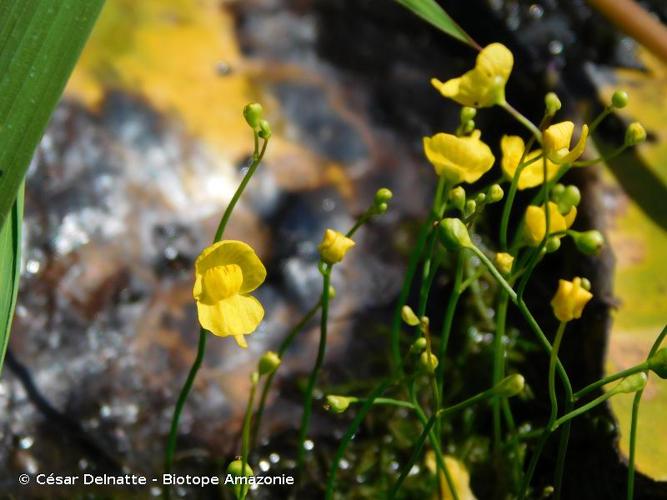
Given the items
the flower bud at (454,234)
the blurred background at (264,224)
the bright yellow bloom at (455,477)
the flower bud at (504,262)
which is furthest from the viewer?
the blurred background at (264,224)

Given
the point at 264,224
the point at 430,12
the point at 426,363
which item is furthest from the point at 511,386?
the point at 264,224

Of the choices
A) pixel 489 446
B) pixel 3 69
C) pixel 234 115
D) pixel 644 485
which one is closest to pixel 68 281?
pixel 234 115

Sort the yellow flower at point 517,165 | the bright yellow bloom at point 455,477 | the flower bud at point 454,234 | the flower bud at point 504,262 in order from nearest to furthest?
the flower bud at point 454,234 → the flower bud at point 504,262 → the yellow flower at point 517,165 → the bright yellow bloom at point 455,477

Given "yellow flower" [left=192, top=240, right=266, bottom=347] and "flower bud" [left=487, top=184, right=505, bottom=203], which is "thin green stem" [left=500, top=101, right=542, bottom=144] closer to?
"flower bud" [left=487, top=184, right=505, bottom=203]

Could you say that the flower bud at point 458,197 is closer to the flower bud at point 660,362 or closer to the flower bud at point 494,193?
the flower bud at point 494,193

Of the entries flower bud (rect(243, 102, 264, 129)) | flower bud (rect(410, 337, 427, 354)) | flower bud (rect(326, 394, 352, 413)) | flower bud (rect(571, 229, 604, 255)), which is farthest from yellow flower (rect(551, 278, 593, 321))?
flower bud (rect(243, 102, 264, 129))

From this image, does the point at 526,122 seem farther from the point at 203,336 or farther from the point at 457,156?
the point at 203,336

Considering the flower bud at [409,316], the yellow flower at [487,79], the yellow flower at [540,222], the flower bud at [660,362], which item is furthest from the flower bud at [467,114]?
the flower bud at [660,362]
